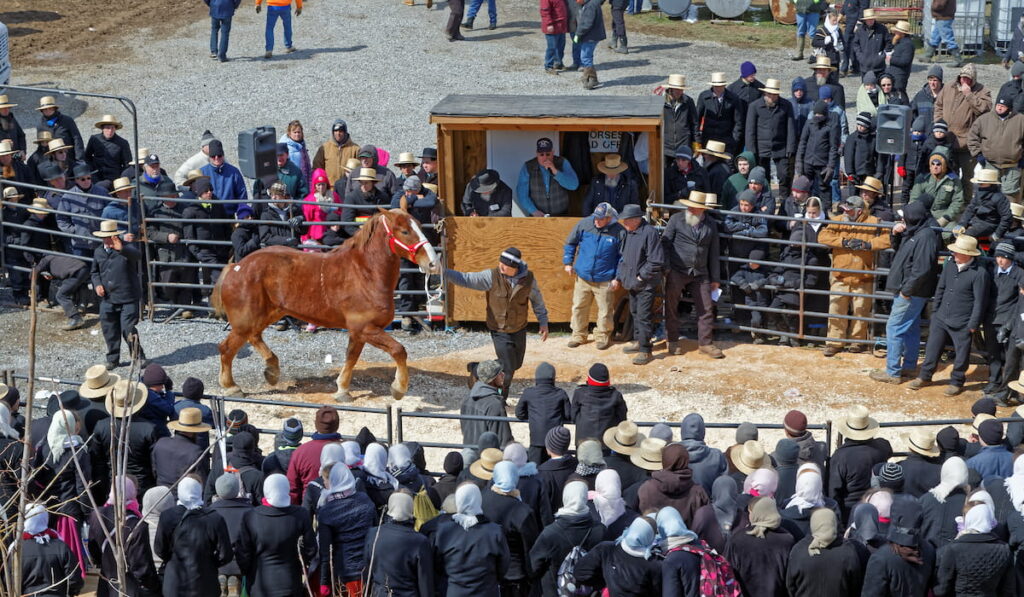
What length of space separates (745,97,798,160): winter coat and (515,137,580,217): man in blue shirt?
305 centimetres

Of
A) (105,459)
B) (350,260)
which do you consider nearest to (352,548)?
(105,459)

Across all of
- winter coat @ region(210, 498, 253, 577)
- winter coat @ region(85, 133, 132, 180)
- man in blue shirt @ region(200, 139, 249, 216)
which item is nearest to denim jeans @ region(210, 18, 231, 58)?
winter coat @ region(85, 133, 132, 180)

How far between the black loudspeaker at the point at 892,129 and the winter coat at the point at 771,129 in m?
1.53

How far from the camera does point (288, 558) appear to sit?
9352 mm

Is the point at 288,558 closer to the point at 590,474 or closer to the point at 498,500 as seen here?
the point at 498,500

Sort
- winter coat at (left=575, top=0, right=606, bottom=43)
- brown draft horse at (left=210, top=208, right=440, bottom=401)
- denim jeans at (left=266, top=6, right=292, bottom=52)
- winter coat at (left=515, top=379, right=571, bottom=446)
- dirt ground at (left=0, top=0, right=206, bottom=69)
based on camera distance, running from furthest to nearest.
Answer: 1. dirt ground at (left=0, top=0, right=206, bottom=69)
2. denim jeans at (left=266, top=6, right=292, bottom=52)
3. winter coat at (left=575, top=0, right=606, bottom=43)
4. brown draft horse at (left=210, top=208, right=440, bottom=401)
5. winter coat at (left=515, top=379, right=571, bottom=446)

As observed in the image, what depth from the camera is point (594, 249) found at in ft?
50.1

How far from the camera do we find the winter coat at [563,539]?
8.95 m

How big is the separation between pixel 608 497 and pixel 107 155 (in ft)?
38.1

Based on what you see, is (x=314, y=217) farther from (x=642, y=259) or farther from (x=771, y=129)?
(x=771, y=129)

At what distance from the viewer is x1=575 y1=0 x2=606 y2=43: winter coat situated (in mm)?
23797

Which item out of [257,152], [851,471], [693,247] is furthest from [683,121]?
[851,471]

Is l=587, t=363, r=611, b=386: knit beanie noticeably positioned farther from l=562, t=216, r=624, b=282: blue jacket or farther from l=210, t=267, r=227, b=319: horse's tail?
l=210, t=267, r=227, b=319: horse's tail

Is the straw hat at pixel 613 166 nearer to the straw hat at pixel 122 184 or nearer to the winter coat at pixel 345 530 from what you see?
the straw hat at pixel 122 184
